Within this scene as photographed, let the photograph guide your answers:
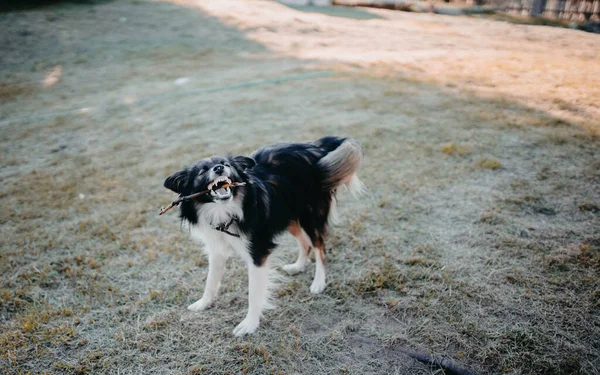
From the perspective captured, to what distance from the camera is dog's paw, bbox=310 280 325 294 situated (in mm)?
2998

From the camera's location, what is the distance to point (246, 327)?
105 inches

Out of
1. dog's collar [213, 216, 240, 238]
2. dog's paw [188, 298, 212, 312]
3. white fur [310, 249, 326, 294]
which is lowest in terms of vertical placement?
dog's paw [188, 298, 212, 312]

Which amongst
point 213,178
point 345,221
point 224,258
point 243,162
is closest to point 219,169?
point 213,178

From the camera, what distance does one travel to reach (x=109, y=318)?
281 centimetres

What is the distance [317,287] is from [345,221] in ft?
3.28

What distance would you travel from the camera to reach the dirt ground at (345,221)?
2486 millimetres

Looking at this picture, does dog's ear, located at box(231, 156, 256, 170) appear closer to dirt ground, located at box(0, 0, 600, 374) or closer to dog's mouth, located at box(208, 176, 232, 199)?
dog's mouth, located at box(208, 176, 232, 199)

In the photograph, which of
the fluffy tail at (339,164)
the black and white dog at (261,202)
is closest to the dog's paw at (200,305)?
the black and white dog at (261,202)

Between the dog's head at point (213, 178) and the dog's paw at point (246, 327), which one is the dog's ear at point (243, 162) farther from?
the dog's paw at point (246, 327)

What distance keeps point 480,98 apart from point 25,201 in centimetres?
711

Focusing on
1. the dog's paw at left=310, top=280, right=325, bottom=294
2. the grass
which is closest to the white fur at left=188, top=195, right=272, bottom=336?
the dog's paw at left=310, top=280, right=325, bottom=294

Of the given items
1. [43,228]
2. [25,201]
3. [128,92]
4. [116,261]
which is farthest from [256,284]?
[128,92]

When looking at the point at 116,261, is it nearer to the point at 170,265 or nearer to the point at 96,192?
the point at 170,265

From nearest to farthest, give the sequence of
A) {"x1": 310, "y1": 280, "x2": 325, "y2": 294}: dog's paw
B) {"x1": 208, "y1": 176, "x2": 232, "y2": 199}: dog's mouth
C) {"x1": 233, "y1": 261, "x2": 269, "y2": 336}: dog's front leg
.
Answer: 1. {"x1": 208, "y1": 176, "x2": 232, "y2": 199}: dog's mouth
2. {"x1": 233, "y1": 261, "x2": 269, "y2": 336}: dog's front leg
3. {"x1": 310, "y1": 280, "x2": 325, "y2": 294}: dog's paw
